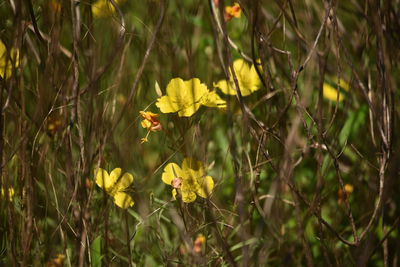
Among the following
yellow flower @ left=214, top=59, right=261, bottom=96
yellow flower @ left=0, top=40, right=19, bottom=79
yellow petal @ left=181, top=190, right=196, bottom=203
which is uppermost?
yellow flower @ left=0, top=40, right=19, bottom=79

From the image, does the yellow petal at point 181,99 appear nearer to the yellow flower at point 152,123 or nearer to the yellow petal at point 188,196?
the yellow flower at point 152,123

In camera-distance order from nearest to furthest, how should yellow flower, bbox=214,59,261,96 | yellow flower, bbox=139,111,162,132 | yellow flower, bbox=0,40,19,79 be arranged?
yellow flower, bbox=0,40,19,79 < yellow flower, bbox=139,111,162,132 < yellow flower, bbox=214,59,261,96

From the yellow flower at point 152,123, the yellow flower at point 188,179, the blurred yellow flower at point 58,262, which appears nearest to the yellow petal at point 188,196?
the yellow flower at point 188,179

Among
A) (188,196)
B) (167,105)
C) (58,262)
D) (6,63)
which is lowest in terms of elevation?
(58,262)

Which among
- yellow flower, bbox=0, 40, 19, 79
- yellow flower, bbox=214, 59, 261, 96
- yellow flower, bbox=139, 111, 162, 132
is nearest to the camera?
yellow flower, bbox=0, 40, 19, 79

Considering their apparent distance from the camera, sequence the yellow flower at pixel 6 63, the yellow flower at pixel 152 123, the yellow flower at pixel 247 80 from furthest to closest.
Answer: the yellow flower at pixel 247 80, the yellow flower at pixel 152 123, the yellow flower at pixel 6 63

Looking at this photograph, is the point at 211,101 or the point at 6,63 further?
the point at 211,101

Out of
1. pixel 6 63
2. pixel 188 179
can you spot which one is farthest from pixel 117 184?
pixel 6 63

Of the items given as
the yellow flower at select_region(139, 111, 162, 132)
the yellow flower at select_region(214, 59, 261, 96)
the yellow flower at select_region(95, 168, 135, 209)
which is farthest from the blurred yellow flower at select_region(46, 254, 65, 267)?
the yellow flower at select_region(214, 59, 261, 96)

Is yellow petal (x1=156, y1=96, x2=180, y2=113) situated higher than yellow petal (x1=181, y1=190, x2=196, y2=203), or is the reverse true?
yellow petal (x1=156, y1=96, x2=180, y2=113)

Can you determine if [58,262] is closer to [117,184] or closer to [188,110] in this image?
[117,184]

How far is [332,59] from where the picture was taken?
1.69 m

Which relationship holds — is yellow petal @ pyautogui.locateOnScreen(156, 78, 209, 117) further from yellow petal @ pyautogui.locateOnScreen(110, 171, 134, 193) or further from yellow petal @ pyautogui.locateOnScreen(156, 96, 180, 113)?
yellow petal @ pyautogui.locateOnScreen(110, 171, 134, 193)

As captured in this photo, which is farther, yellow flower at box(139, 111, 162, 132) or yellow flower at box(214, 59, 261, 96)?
yellow flower at box(214, 59, 261, 96)
